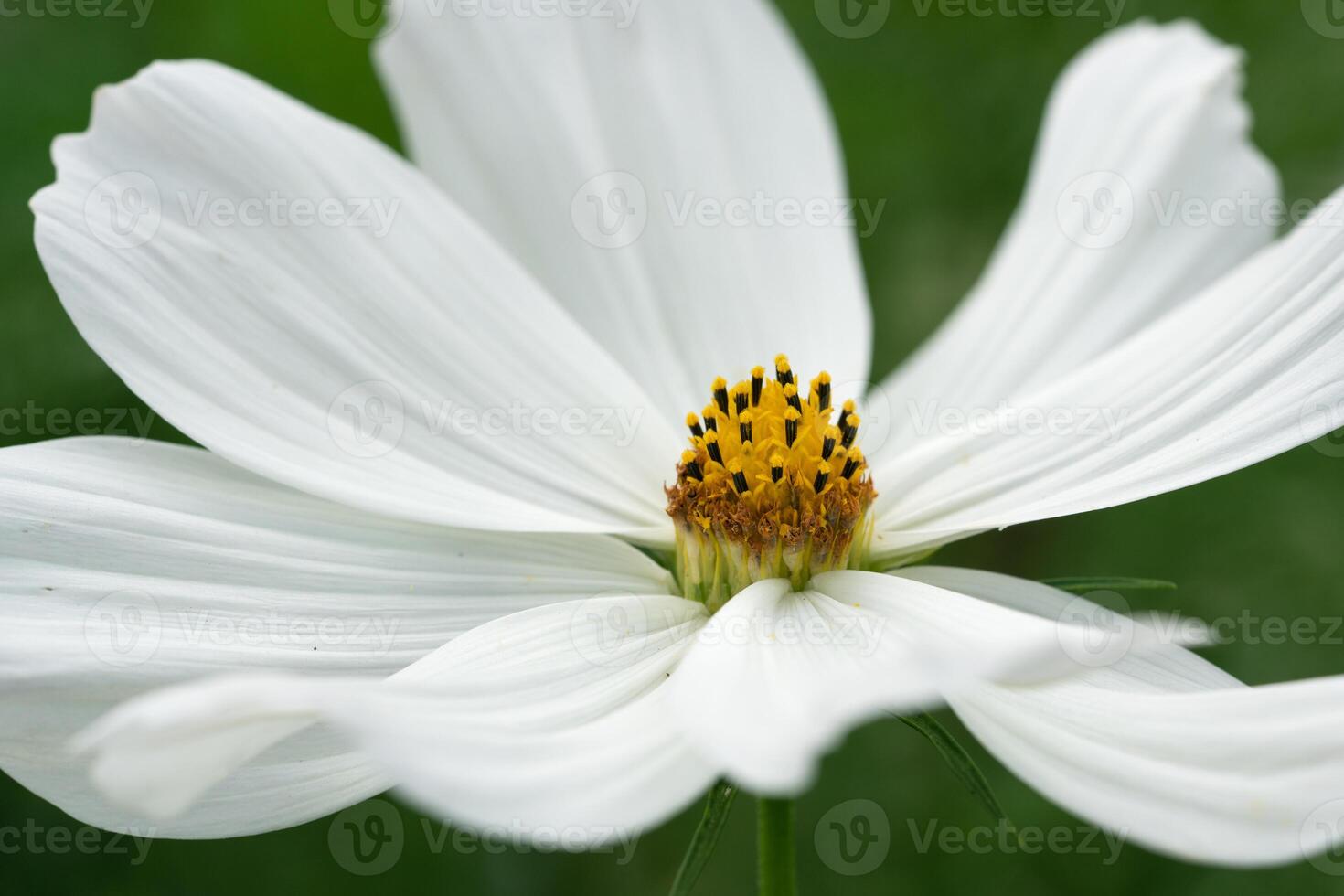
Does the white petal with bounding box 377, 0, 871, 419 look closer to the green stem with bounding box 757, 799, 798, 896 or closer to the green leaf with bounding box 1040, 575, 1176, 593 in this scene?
the green leaf with bounding box 1040, 575, 1176, 593

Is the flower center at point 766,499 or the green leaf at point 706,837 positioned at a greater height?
the flower center at point 766,499

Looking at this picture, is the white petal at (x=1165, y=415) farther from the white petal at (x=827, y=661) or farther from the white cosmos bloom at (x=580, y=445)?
the white petal at (x=827, y=661)

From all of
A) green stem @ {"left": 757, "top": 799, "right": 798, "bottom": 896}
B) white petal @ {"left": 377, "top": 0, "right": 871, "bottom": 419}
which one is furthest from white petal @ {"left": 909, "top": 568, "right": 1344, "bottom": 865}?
white petal @ {"left": 377, "top": 0, "right": 871, "bottom": 419}

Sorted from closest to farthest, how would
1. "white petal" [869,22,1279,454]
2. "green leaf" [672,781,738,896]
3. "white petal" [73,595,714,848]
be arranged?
1. "white petal" [73,595,714,848]
2. "green leaf" [672,781,738,896]
3. "white petal" [869,22,1279,454]

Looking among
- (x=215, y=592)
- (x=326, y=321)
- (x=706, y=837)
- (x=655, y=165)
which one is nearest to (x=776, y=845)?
(x=706, y=837)

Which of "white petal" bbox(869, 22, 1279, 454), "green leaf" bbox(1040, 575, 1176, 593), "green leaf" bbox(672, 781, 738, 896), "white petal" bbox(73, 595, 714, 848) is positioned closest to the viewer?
"white petal" bbox(73, 595, 714, 848)

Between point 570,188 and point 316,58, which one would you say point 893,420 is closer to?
point 570,188

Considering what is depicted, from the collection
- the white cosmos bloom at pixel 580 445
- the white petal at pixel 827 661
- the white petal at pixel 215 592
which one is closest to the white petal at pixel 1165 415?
the white cosmos bloom at pixel 580 445
